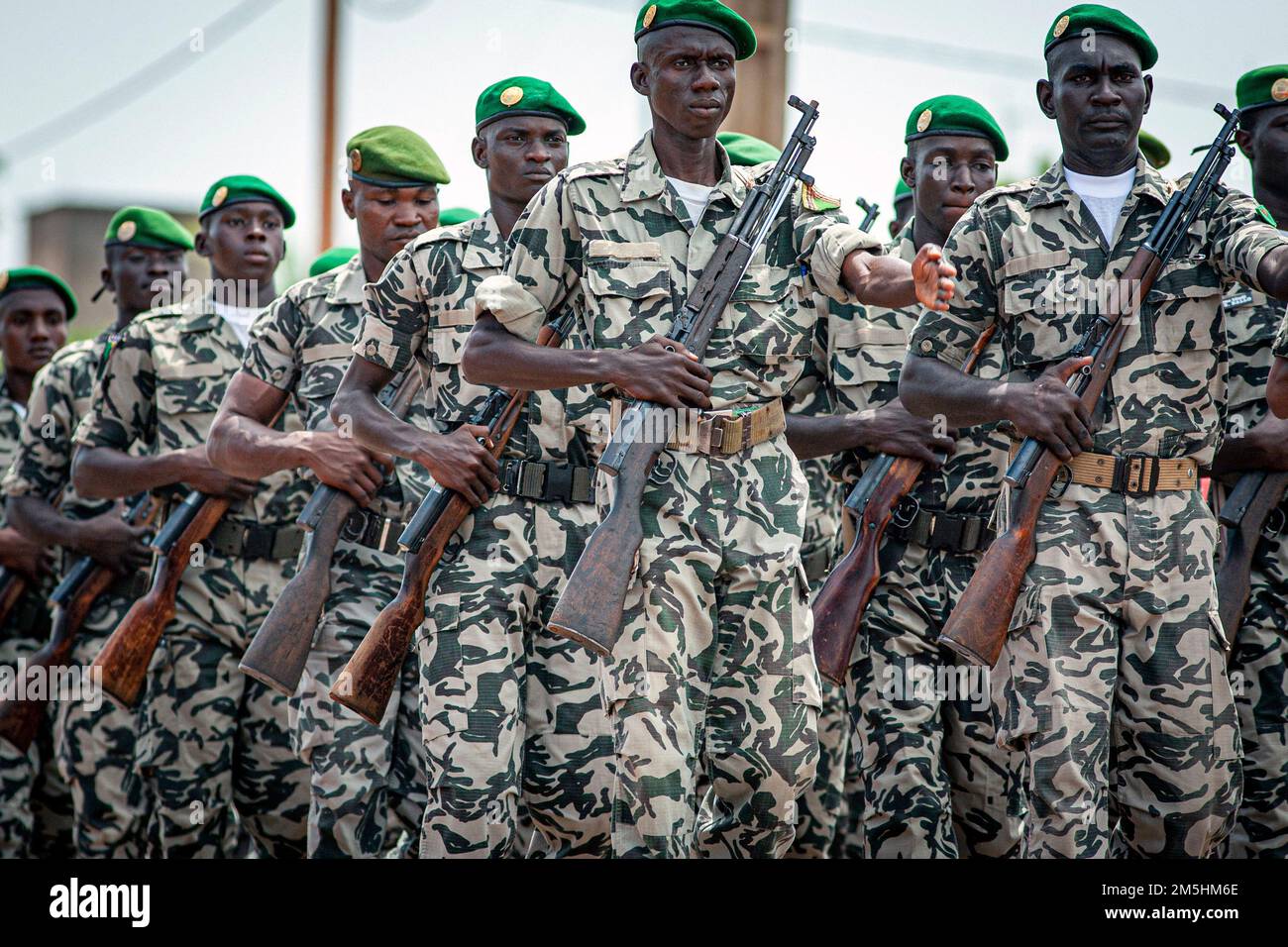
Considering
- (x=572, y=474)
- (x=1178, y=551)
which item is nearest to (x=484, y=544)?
(x=572, y=474)

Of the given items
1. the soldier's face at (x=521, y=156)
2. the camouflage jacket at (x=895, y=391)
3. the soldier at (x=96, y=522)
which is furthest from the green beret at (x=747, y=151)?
the soldier at (x=96, y=522)

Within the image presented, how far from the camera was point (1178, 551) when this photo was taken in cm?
522

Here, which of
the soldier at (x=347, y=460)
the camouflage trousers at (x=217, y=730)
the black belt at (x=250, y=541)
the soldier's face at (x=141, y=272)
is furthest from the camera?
the soldier's face at (x=141, y=272)

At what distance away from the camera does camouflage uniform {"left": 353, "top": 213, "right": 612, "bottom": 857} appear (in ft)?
18.6

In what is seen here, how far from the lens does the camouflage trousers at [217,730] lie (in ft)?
24.2

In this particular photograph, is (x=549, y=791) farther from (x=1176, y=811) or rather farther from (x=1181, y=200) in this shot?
(x=1181, y=200)

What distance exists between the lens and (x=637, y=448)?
4.97 meters

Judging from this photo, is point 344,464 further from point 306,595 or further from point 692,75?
point 692,75

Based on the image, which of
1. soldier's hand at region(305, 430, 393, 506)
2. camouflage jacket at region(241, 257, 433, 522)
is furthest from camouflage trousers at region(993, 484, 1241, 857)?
camouflage jacket at region(241, 257, 433, 522)

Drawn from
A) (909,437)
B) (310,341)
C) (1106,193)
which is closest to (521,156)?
(310,341)

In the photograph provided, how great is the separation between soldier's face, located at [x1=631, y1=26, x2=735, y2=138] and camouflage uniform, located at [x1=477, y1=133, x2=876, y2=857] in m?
0.19

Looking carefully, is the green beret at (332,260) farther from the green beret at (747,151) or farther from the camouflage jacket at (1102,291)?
the camouflage jacket at (1102,291)

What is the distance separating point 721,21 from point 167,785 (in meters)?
4.22

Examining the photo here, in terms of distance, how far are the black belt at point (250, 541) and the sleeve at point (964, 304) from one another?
10.5 feet
